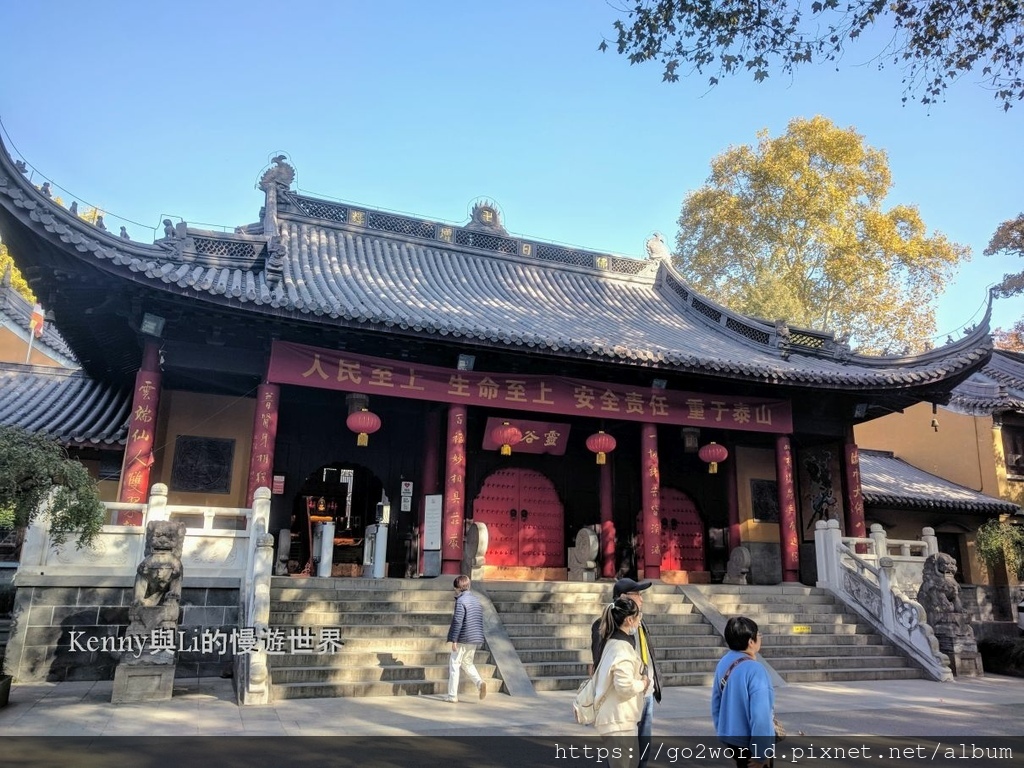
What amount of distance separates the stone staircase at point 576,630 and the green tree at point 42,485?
189 inches

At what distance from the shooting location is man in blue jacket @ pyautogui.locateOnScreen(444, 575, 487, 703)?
23.9ft

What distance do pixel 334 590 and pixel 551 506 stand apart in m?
5.95

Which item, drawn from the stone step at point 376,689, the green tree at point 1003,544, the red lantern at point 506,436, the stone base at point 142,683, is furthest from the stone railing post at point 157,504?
the green tree at point 1003,544

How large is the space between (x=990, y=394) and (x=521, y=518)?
1257 cm

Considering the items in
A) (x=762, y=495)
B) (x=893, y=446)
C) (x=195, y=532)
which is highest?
(x=893, y=446)

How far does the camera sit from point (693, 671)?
9.13 metres

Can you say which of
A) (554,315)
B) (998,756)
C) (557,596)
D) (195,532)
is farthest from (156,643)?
(554,315)

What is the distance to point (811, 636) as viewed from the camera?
1061 centimetres

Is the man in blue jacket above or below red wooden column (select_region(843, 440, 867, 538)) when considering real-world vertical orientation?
below

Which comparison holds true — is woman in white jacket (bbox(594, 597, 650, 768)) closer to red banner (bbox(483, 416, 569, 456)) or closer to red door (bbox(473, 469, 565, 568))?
red banner (bbox(483, 416, 569, 456))

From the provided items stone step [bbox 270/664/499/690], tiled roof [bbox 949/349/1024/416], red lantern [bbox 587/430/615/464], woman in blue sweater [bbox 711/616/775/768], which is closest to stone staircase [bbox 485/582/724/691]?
stone step [bbox 270/664/499/690]

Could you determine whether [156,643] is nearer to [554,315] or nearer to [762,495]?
[554,315]

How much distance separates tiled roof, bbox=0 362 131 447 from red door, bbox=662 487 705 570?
390 inches

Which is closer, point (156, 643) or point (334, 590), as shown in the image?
point (156, 643)
